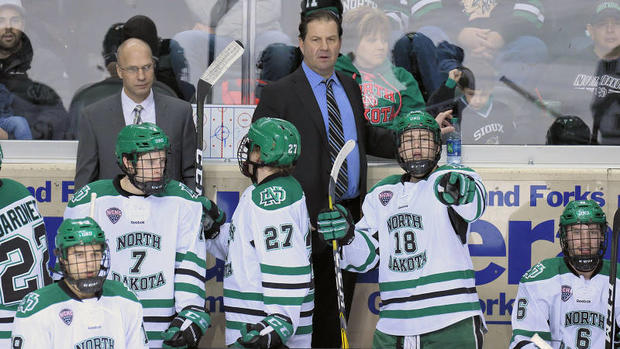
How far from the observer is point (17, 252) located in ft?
13.8

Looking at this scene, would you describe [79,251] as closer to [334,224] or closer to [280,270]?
[280,270]

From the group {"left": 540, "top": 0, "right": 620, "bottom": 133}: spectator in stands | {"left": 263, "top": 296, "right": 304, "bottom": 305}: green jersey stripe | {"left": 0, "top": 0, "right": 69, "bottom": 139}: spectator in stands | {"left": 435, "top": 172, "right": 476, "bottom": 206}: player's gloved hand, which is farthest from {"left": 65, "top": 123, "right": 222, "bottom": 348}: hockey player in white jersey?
{"left": 540, "top": 0, "right": 620, "bottom": 133}: spectator in stands

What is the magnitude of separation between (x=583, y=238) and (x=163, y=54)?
2.64m

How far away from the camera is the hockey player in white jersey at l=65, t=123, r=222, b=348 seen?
426cm

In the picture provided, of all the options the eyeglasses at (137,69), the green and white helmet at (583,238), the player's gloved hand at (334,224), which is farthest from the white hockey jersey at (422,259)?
the eyeglasses at (137,69)

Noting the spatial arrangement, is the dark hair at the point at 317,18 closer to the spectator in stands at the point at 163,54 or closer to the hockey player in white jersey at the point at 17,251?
the spectator in stands at the point at 163,54

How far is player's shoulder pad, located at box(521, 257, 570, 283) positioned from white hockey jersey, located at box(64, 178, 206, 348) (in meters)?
1.47

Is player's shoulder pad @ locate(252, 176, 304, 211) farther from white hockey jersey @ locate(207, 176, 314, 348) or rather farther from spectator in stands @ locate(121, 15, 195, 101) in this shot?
spectator in stands @ locate(121, 15, 195, 101)

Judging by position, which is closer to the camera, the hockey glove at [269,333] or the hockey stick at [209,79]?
the hockey glove at [269,333]

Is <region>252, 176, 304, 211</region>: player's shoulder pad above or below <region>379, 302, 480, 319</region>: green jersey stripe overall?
above

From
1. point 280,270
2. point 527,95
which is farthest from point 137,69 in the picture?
point 527,95

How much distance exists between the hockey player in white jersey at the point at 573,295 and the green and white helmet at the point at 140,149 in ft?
5.53

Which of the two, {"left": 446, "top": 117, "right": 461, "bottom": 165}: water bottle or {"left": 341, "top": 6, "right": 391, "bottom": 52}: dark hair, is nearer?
{"left": 446, "top": 117, "right": 461, "bottom": 165}: water bottle

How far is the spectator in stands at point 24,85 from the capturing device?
5723mm
